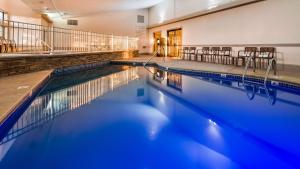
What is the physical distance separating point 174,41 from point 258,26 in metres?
7.60

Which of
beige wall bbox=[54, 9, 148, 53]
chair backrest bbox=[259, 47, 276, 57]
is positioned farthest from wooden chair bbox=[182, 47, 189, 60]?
beige wall bbox=[54, 9, 148, 53]

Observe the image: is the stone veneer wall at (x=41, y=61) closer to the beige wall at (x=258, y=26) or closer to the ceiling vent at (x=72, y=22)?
the beige wall at (x=258, y=26)

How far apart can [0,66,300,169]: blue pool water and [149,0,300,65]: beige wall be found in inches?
129

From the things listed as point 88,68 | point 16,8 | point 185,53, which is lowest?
point 88,68

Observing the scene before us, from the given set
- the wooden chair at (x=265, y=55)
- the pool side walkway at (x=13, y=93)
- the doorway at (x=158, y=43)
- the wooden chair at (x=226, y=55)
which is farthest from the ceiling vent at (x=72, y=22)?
the pool side walkway at (x=13, y=93)

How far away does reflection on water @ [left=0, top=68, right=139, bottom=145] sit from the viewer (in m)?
3.00

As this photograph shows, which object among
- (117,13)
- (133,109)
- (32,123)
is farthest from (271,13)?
(117,13)

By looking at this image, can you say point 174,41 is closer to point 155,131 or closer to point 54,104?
point 54,104

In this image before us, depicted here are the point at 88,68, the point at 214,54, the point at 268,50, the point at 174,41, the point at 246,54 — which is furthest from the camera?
the point at 174,41

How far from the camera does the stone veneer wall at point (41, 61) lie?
16.0 ft

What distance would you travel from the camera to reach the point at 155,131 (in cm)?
297

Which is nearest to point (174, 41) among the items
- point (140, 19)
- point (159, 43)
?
point (159, 43)

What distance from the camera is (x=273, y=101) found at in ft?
15.1

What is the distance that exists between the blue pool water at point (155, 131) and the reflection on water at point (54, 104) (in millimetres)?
11
